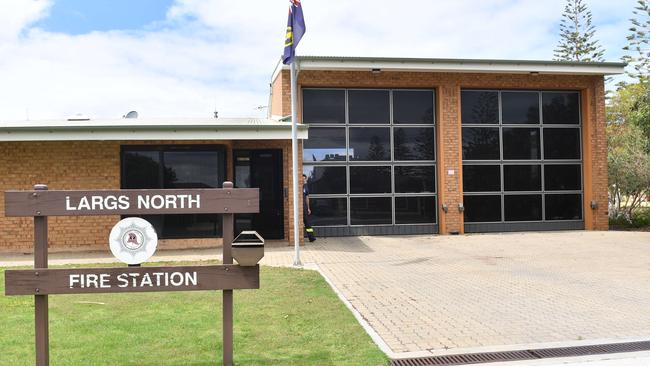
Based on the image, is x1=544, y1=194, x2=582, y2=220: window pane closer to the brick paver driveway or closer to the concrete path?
the concrete path

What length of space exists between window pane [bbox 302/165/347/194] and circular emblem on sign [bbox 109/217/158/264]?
36.5 ft

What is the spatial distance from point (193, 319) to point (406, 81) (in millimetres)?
11388

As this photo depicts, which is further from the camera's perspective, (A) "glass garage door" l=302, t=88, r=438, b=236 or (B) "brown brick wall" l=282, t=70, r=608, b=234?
(A) "glass garage door" l=302, t=88, r=438, b=236

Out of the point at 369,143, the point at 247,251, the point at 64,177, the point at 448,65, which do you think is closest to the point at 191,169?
the point at 64,177

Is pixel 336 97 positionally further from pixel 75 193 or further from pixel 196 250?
pixel 75 193

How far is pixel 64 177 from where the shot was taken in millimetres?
12617

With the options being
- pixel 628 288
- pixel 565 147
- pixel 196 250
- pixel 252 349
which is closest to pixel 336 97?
pixel 196 250

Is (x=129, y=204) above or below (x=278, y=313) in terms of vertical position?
above

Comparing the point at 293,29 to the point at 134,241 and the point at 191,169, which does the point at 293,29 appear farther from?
the point at 134,241

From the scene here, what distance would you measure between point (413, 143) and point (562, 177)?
16.3ft

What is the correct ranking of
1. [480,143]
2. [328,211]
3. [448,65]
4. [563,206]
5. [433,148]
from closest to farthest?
[448,65] < [328,211] < [433,148] < [480,143] < [563,206]

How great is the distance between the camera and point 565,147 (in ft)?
55.8

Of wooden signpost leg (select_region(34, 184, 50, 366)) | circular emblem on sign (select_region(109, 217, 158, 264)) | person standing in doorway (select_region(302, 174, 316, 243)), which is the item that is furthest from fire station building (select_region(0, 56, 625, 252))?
wooden signpost leg (select_region(34, 184, 50, 366))

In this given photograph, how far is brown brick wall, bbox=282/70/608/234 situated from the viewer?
1553 centimetres
